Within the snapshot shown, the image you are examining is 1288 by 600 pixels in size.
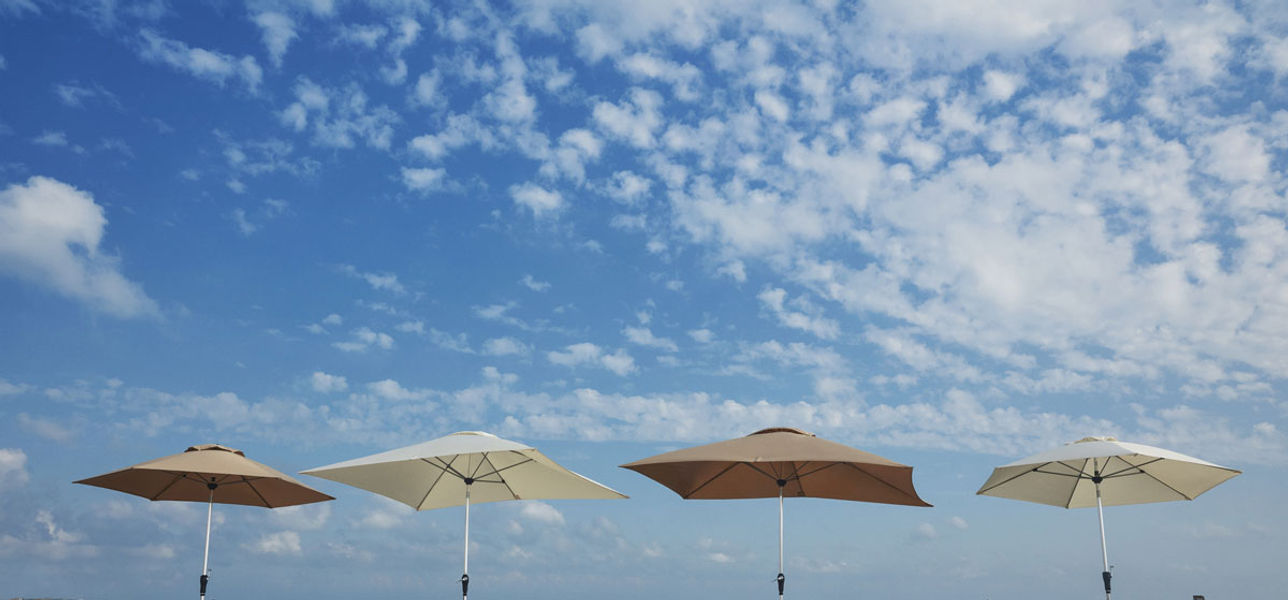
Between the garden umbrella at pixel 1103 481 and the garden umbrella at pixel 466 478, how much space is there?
545cm

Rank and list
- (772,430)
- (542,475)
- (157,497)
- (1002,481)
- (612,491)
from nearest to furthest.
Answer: (772,430)
(612,491)
(542,475)
(1002,481)
(157,497)

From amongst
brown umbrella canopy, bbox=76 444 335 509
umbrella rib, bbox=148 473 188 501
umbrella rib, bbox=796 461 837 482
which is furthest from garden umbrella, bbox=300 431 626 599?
umbrella rib, bbox=148 473 188 501

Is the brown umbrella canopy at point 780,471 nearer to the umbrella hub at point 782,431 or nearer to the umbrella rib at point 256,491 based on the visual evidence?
the umbrella hub at point 782,431

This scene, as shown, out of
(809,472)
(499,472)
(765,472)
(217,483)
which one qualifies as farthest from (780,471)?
(217,483)

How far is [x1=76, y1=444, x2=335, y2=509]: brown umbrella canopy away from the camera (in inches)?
460

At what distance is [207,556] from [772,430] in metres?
7.73

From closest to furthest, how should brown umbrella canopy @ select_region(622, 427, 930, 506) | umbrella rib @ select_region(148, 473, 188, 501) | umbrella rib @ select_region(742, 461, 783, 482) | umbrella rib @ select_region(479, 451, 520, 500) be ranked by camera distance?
1. brown umbrella canopy @ select_region(622, 427, 930, 506)
2. umbrella rib @ select_region(742, 461, 783, 482)
3. umbrella rib @ select_region(479, 451, 520, 500)
4. umbrella rib @ select_region(148, 473, 188, 501)

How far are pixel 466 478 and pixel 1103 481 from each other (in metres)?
8.41

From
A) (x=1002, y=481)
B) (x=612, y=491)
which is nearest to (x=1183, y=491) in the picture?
(x=1002, y=481)

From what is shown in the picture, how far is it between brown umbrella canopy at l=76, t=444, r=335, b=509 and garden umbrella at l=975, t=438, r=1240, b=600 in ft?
30.8

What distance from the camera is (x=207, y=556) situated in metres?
12.3

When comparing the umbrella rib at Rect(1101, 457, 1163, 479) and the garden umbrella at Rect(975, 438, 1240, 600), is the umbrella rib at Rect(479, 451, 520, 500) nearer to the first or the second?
the garden umbrella at Rect(975, 438, 1240, 600)

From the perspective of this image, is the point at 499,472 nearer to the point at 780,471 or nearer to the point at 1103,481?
the point at 780,471

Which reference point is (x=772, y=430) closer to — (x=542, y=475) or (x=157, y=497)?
(x=542, y=475)
